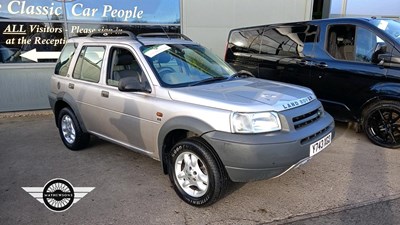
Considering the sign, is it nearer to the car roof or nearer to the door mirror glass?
the car roof

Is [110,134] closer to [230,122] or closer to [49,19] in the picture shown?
[230,122]

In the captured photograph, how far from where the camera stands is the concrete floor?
305 cm

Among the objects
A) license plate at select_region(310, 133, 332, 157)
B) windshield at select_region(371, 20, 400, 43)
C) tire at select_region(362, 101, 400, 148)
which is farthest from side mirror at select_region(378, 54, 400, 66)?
license plate at select_region(310, 133, 332, 157)

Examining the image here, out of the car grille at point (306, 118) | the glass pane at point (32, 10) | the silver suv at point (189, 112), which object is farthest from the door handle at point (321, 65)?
the glass pane at point (32, 10)

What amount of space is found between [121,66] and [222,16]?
4.97 m

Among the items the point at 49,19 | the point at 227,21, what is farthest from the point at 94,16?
the point at 227,21

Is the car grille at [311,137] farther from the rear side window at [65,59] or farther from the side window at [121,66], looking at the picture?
the rear side window at [65,59]

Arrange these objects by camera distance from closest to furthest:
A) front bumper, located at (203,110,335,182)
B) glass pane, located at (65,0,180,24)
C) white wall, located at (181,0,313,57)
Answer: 1. front bumper, located at (203,110,335,182)
2. glass pane, located at (65,0,180,24)
3. white wall, located at (181,0,313,57)

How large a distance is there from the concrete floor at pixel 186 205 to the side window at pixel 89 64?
1.14 m

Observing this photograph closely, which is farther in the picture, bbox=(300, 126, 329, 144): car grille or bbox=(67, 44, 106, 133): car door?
bbox=(67, 44, 106, 133): car door

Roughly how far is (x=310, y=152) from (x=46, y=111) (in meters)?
6.28

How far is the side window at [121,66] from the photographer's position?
376 centimetres

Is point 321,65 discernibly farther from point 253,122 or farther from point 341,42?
point 253,122

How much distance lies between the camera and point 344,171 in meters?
3.98
